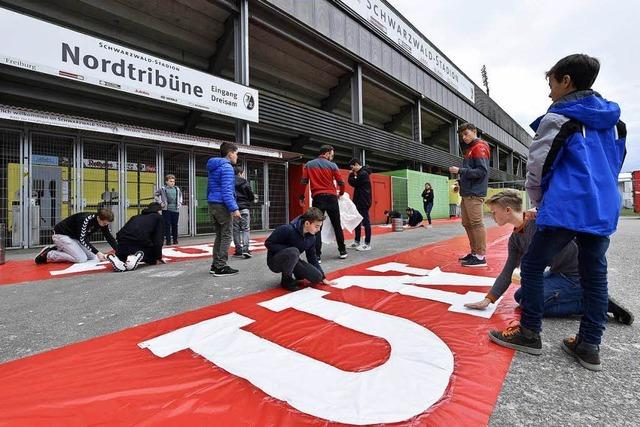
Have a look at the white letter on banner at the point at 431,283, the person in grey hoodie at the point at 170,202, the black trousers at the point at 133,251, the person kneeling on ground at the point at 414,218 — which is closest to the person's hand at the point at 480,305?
the white letter on banner at the point at 431,283

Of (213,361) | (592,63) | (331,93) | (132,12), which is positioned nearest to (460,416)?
(213,361)

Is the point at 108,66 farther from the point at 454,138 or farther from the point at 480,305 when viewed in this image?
the point at 454,138

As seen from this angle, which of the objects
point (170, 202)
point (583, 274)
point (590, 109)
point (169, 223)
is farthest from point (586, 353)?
point (169, 223)

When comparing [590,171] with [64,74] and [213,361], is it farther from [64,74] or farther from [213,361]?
[64,74]

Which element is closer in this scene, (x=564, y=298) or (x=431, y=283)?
(x=564, y=298)

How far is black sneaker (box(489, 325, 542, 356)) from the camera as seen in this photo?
68.8 inches

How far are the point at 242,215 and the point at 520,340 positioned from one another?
14.1 feet

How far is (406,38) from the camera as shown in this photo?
1639cm

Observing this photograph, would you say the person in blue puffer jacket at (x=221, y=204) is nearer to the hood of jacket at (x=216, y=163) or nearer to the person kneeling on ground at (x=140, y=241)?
the hood of jacket at (x=216, y=163)

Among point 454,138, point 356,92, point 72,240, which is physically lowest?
point 72,240

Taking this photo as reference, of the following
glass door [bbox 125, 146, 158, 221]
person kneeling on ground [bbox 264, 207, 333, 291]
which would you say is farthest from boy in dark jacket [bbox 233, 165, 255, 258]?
glass door [bbox 125, 146, 158, 221]

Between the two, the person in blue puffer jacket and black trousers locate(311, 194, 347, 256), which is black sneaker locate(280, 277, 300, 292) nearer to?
the person in blue puffer jacket

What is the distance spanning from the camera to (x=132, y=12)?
8.89 m

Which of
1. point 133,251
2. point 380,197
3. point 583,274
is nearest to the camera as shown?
point 583,274
